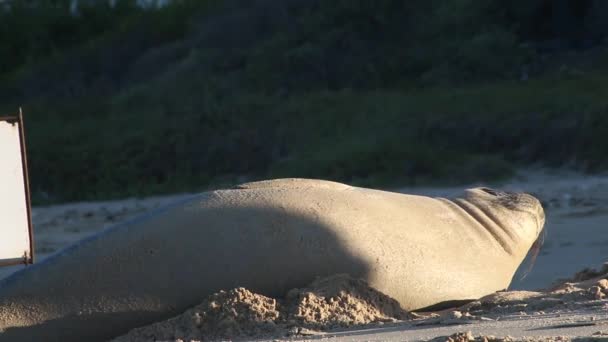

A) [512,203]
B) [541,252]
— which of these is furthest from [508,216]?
[541,252]

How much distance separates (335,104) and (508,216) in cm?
953

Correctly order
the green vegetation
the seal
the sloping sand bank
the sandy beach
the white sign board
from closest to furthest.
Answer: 1. the sandy beach
2. the sloping sand bank
3. the seal
4. the white sign board
5. the green vegetation

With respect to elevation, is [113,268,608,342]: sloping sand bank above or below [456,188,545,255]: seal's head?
below

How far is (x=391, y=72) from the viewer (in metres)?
16.1

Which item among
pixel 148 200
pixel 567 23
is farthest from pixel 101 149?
pixel 567 23

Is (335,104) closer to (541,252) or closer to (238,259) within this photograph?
(541,252)

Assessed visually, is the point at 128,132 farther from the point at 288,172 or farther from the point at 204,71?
the point at 288,172

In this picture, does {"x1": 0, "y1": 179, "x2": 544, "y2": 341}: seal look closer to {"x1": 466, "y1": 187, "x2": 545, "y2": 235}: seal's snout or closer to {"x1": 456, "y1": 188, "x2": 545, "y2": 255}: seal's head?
{"x1": 456, "y1": 188, "x2": 545, "y2": 255}: seal's head

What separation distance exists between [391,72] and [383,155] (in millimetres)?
4212

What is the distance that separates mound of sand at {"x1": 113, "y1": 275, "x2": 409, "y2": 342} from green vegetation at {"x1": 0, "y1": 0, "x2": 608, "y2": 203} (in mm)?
6703

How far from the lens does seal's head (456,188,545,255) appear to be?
4.95m

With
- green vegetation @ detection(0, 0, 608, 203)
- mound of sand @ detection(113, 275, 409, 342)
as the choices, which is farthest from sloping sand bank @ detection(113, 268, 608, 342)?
green vegetation @ detection(0, 0, 608, 203)

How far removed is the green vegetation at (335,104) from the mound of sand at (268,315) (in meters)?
6.70

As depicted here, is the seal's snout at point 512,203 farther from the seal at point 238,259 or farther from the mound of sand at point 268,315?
the mound of sand at point 268,315
